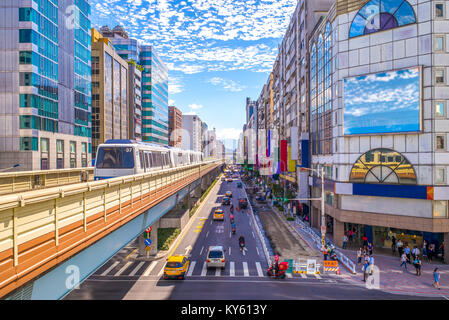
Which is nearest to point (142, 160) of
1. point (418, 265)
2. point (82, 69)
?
point (418, 265)

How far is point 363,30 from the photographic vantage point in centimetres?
3098

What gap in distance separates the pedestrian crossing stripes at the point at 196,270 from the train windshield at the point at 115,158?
29.7ft

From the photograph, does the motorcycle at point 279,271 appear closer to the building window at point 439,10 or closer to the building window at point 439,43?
the building window at point 439,43

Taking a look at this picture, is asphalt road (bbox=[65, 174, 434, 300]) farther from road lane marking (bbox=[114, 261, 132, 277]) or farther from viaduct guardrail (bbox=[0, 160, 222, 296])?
viaduct guardrail (bbox=[0, 160, 222, 296])

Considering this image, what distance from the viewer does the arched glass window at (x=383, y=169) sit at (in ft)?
93.3

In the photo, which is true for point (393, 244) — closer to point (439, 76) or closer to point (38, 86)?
point (439, 76)

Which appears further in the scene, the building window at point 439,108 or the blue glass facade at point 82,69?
the blue glass facade at point 82,69

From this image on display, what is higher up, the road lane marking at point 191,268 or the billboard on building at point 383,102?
the billboard on building at point 383,102

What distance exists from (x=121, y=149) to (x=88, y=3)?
55193 mm

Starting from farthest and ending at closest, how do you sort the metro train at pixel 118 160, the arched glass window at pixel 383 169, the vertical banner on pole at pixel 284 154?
the vertical banner on pole at pixel 284 154, the arched glass window at pixel 383 169, the metro train at pixel 118 160

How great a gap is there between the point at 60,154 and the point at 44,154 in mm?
4658

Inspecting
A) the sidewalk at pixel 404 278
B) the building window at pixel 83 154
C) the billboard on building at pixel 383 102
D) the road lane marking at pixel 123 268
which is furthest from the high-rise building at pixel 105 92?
the sidewalk at pixel 404 278

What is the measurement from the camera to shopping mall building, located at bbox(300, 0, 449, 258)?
89.0 ft
